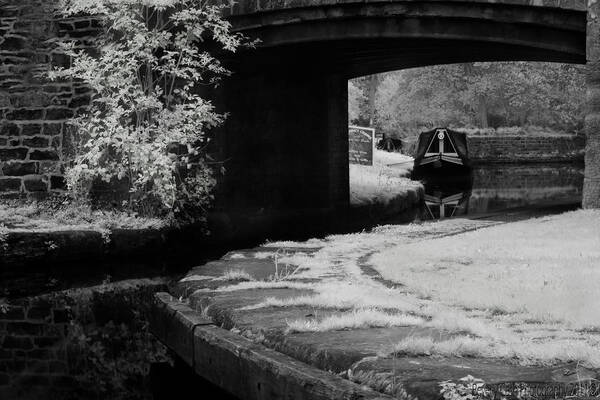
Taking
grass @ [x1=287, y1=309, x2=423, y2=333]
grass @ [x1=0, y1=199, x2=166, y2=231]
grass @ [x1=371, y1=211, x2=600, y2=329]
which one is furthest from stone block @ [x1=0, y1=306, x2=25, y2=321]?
grass @ [x1=287, y1=309, x2=423, y2=333]

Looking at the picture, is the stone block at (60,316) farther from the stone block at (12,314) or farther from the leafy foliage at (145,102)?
the leafy foliage at (145,102)

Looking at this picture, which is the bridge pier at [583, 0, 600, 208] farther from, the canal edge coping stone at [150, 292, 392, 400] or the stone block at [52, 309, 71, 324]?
the stone block at [52, 309, 71, 324]

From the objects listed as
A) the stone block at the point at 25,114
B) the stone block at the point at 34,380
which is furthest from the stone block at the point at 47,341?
the stone block at the point at 25,114

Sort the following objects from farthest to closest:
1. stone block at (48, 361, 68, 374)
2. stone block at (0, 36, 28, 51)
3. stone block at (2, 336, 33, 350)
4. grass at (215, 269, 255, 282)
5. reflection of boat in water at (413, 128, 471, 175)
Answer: reflection of boat in water at (413, 128, 471, 175), stone block at (0, 36, 28, 51), stone block at (2, 336, 33, 350), grass at (215, 269, 255, 282), stone block at (48, 361, 68, 374)

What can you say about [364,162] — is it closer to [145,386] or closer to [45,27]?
[45,27]

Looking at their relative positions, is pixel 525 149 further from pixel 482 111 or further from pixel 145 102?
pixel 145 102

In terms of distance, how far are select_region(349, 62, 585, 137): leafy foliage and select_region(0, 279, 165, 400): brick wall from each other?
26733 millimetres

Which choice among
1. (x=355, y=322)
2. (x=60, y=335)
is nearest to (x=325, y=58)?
(x=60, y=335)

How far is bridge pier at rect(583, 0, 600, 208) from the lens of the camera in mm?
10766

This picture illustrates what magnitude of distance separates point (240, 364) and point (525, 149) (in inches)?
1330

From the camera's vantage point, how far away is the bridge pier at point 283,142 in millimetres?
14938

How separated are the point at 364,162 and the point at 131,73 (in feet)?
46.0

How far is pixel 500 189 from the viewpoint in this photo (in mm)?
28641

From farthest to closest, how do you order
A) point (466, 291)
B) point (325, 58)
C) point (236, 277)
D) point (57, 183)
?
point (325, 58)
point (57, 183)
point (236, 277)
point (466, 291)
